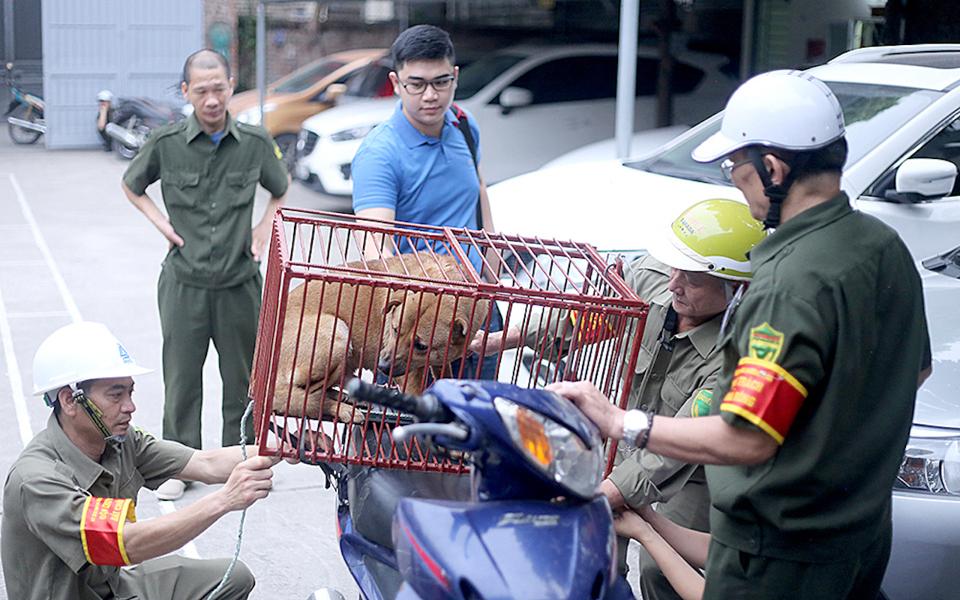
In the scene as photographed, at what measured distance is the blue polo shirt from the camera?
169 inches

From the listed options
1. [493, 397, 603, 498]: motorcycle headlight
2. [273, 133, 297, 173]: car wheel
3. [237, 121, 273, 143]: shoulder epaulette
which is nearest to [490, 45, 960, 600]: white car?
[237, 121, 273, 143]: shoulder epaulette

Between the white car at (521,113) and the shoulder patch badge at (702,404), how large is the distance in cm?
979

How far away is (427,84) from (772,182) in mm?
2012

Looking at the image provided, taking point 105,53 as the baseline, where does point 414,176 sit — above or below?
below

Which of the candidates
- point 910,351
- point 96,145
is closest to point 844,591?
point 910,351

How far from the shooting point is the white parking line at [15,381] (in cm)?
640

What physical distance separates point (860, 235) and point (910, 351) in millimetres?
290

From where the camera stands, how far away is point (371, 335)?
3.25 m

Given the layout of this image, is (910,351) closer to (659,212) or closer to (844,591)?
(844,591)

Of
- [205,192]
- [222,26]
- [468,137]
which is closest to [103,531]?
[468,137]

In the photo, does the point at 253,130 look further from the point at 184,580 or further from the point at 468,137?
the point at 184,580

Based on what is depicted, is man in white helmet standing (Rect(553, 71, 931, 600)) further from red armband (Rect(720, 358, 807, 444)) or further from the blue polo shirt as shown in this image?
the blue polo shirt

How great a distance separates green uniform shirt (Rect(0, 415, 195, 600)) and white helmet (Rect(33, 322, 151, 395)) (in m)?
0.16


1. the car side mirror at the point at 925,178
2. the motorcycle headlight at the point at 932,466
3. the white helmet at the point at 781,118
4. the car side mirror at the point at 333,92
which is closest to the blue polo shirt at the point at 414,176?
the motorcycle headlight at the point at 932,466
